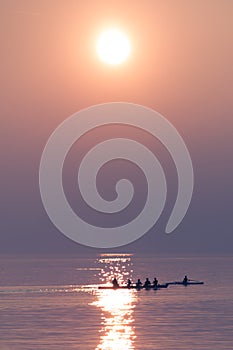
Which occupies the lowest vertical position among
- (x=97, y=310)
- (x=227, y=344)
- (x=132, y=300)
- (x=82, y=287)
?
(x=227, y=344)

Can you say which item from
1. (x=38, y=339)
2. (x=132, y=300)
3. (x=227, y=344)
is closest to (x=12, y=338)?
(x=38, y=339)

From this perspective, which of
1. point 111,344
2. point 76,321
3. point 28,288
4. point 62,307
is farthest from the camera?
point 28,288

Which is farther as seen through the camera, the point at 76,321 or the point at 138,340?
the point at 76,321

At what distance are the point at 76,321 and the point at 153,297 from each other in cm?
3637

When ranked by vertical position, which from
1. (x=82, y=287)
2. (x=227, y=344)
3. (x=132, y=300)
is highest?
(x=82, y=287)

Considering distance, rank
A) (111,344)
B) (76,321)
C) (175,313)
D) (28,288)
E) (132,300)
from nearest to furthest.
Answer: (111,344) < (76,321) < (175,313) < (132,300) < (28,288)

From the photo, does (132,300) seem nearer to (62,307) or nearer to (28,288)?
(62,307)

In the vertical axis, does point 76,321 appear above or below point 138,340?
above

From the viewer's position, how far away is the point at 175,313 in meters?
107

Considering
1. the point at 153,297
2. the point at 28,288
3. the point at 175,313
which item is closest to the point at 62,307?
the point at 175,313

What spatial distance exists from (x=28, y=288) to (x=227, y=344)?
271ft

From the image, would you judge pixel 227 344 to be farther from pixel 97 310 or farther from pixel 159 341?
pixel 97 310

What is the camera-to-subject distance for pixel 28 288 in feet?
527

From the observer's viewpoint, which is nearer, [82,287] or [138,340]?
[138,340]
